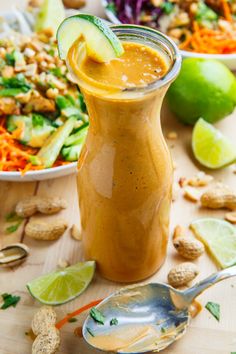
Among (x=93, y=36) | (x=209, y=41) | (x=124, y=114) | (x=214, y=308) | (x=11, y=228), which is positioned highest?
(x=93, y=36)

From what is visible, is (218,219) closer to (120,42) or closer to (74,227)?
(74,227)

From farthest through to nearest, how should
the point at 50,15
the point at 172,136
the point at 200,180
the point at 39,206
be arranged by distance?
the point at 50,15 < the point at 172,136 < the point at 200,180 < the point at 39,206

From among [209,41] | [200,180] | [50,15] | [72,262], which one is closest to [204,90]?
[200,180]

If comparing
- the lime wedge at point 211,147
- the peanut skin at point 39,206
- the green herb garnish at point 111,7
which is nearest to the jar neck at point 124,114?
the peanut skin at point 39,206

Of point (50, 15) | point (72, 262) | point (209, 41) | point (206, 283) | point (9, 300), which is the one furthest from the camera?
point (209, 41)

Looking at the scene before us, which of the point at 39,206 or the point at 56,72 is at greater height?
the point at 56,72

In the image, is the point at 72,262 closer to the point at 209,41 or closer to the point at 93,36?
A: the point at 93,36
